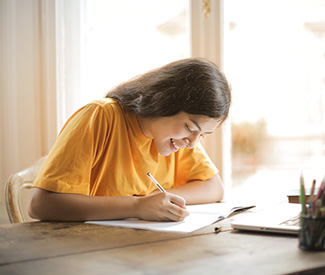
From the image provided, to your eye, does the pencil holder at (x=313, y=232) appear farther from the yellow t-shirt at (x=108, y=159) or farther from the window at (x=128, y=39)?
the window at (x=128, y=39)

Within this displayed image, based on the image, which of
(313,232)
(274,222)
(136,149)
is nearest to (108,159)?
(136,149)

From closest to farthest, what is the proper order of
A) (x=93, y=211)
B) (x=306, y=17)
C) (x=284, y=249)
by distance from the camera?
1. (x=284, y=249)
2. (x=93, y=211)
3. (x=306, y=17)

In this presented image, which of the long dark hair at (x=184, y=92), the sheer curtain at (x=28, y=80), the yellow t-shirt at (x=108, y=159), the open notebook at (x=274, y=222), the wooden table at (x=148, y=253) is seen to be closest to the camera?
the wooden table at (x=148, y=253)

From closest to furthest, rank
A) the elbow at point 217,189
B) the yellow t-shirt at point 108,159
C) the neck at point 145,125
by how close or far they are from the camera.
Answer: the yellow t-shirt at point 108,159 → the neck at point 145,125 → the elbow at point 217,189

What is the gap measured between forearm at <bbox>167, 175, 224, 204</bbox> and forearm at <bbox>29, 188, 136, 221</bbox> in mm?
374

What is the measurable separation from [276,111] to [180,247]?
1392mm

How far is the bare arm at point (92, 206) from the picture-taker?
4.45 feet

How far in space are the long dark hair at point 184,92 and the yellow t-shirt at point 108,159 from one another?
0.11m

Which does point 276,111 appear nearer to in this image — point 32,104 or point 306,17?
point 306,17

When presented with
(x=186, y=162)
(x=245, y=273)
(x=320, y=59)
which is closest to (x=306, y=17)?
(x=320, y=59)

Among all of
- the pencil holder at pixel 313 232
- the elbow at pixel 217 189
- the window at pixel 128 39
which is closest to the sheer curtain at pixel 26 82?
the window at pixel 128 39

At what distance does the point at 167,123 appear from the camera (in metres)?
1.60

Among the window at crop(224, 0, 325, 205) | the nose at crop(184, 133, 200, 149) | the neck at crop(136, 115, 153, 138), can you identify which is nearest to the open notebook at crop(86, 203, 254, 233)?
the nose at crop(184, 133, 200, 149)

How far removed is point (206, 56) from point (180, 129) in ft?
2.72
